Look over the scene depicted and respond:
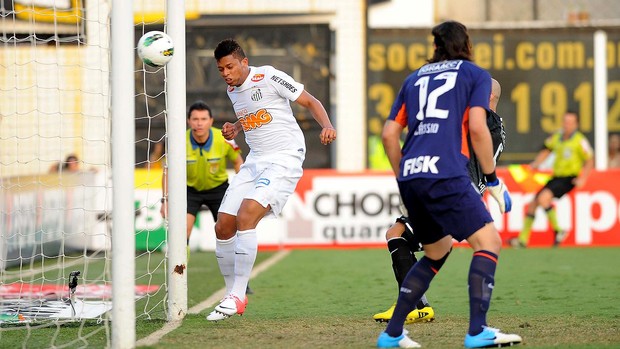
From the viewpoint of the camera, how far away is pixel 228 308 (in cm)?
791

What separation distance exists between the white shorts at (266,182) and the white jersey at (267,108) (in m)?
0.08

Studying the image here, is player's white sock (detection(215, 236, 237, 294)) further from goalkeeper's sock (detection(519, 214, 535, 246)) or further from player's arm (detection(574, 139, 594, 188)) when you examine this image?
player's arm (detection(574, 139, 594, 188))

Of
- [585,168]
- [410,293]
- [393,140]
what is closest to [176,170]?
[393,140]

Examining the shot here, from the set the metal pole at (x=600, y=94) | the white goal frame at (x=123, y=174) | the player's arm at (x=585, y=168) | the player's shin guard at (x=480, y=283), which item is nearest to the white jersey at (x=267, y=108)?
the white goal frame at (x=123, y=174)

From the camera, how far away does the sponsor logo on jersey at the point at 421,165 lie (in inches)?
243

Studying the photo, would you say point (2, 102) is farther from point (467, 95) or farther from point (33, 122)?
point (467, 95)

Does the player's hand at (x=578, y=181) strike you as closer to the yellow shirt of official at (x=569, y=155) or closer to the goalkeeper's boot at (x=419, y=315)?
the yellow shirt of official at (x=569, y=155)

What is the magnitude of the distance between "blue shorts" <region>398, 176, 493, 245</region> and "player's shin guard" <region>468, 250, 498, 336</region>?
6.3 inches

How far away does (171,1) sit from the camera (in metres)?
8.39

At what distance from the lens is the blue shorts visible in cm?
617

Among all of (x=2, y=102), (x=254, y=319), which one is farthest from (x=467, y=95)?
(x=2, y=102)

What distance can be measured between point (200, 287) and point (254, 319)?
3109 millimetres

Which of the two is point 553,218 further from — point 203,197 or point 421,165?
point 421,165

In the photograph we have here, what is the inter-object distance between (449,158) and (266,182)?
2233 mm
